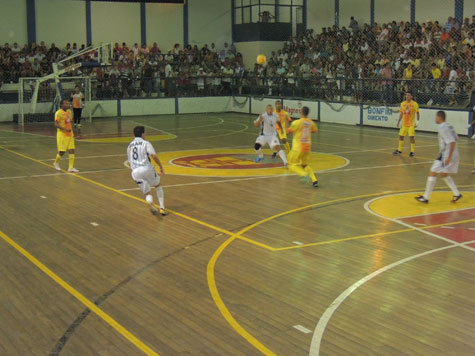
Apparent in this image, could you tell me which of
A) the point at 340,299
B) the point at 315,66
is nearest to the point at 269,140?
the point at 340,299

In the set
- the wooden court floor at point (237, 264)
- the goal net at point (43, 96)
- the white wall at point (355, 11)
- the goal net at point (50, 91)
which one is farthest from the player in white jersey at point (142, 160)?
the white wall at point (355, 11)

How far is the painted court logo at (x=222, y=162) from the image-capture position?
20.0 metres

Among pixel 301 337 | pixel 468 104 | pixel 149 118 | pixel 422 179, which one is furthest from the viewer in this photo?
pixel 149 118

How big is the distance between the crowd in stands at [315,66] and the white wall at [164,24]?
2.61 ft

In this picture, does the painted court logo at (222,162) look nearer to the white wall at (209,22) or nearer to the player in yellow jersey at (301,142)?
the player in yellow jersey at (301,142)

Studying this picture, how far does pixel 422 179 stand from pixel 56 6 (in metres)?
32.6

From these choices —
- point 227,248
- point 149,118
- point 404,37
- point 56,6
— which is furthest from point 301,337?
point 56,6

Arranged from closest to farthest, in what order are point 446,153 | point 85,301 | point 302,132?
point 85,301, point 446,153, point 302,132

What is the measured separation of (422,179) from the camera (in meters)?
17.4

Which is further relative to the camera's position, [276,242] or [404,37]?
[404,37]

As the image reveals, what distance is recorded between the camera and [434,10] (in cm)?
3459

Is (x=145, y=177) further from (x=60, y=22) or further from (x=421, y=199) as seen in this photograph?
(x=60, y=22)

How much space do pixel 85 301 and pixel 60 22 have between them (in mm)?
37593

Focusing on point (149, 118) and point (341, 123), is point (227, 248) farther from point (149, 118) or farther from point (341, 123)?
point (149, 118)
